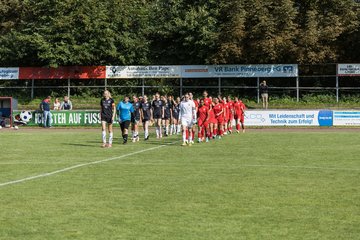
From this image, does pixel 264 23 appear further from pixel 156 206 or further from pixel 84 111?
pixel 156 206

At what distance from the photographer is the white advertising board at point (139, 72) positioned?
49625mm

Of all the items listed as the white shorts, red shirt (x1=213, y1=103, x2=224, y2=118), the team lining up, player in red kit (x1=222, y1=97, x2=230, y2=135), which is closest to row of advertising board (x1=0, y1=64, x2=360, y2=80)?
the team lining up

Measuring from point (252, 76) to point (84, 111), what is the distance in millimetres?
13094

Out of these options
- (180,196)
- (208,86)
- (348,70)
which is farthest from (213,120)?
(348,70)

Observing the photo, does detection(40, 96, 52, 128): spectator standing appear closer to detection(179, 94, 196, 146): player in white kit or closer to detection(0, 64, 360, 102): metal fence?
detection(0, 64, 360, 102): metal fence

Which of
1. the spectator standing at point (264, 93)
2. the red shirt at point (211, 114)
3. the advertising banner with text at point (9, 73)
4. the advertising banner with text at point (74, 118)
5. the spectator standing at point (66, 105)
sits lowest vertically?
the advertising banner with text at point (74, 118)

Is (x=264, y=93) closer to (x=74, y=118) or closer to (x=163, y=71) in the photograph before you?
(x=163, y=71)

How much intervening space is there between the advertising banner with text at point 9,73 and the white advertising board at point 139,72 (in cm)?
762

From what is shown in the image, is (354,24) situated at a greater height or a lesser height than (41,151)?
greater

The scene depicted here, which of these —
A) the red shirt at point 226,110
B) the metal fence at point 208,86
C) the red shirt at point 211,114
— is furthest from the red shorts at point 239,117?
the metal fence at point 208,86

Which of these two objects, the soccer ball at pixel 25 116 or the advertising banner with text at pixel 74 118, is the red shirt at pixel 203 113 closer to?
the advertising banner with text at pixel 74 118

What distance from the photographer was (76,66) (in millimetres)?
50125

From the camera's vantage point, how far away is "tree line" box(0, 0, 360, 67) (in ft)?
157

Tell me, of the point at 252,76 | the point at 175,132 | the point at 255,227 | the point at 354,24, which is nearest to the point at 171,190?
the point at 255,227
